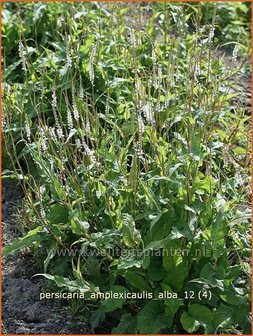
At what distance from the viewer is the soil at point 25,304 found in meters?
3.70

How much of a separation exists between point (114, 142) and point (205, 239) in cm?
82

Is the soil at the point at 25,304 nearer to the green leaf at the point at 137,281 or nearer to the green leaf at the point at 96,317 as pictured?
the green leaf at the point at 96,317

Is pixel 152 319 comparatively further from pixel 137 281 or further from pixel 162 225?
pixel 162 225

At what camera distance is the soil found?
3.70 metres

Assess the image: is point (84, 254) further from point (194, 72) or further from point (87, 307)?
point (194, 72)

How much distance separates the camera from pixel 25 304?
3.86 meters

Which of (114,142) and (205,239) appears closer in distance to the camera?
(205,239)

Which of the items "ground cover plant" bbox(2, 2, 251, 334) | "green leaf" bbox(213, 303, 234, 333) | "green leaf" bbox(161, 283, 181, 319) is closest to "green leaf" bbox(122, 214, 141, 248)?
"ground cover plant" bbox(2, 2, 251, 334)

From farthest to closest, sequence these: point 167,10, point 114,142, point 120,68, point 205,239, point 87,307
→ point 167,10, point 120,68, point 114,142, point 87,307, point 205,239

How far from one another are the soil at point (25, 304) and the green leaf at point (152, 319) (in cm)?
31

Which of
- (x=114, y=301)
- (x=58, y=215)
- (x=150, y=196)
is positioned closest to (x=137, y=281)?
(x=114, y=301)

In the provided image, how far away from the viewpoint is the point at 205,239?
Result: 3.50 meters

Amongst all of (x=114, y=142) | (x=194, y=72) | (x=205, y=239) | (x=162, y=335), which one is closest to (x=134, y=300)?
(x=162, y=335)

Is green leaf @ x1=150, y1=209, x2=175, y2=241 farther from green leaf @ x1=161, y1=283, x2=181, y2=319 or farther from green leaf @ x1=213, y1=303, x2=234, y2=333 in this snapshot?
green leaf @ x1=213, y1=303, x2=234, y2=333
